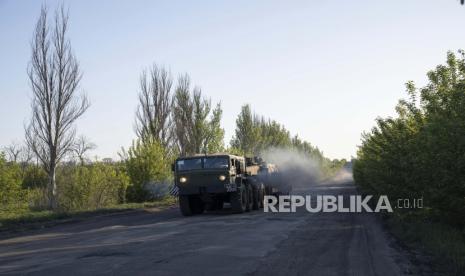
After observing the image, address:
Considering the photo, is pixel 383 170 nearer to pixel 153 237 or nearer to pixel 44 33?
pixel 153 237

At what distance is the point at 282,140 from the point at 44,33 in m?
55.3

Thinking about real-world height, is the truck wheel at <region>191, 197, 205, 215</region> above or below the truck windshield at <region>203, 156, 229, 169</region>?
below

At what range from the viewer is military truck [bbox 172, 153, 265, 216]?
74.8ft

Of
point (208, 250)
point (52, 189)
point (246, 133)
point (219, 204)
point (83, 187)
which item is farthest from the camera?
point (246, 133)

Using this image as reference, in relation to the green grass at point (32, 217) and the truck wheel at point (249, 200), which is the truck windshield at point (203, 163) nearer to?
the truck wheel at point (249, 200)

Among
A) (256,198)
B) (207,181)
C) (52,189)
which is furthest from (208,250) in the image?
(52,189)

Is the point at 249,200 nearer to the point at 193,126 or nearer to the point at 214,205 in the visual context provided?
the point at 214,205

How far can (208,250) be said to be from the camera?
38.6 ft

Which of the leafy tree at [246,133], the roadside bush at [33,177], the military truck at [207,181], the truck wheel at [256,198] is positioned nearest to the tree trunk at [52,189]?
the military truck at [207,181]

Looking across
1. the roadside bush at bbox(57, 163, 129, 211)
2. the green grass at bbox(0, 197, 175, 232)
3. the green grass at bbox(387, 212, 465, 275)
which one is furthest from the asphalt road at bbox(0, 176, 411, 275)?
the roadside bush at bbox(57, 163, 129, 211)

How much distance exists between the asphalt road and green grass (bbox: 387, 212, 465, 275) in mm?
555

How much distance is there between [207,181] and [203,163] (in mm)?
811

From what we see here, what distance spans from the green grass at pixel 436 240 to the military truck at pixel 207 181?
7046 mm

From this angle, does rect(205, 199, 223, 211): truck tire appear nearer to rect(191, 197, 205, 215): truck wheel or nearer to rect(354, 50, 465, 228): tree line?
rect(191, 197, 205, 215): truck wheel
